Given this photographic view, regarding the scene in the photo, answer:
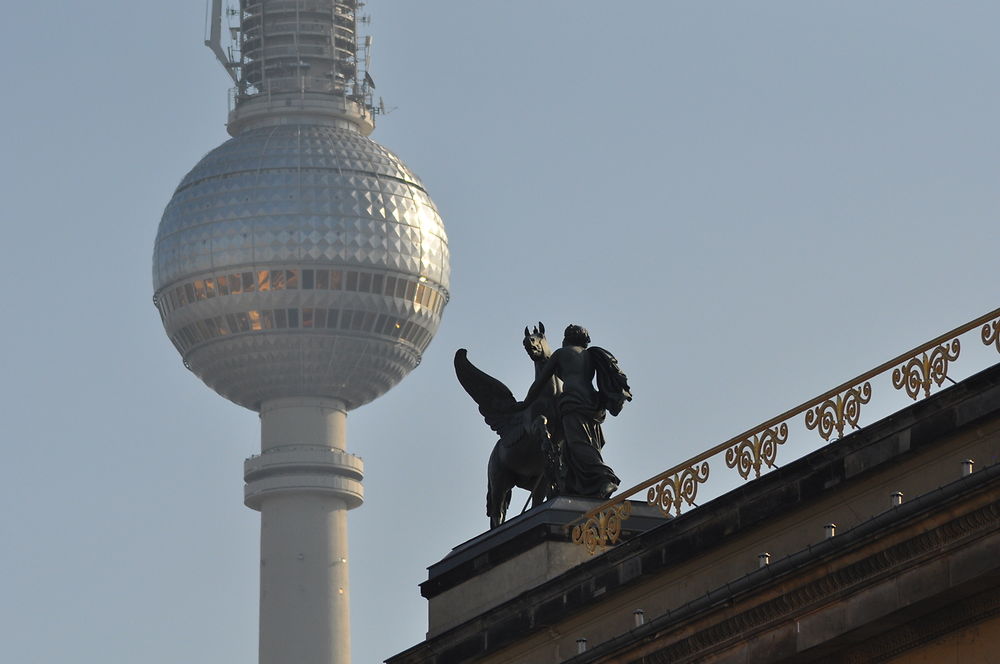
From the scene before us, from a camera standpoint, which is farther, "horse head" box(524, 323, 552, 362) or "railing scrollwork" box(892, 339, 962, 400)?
"horse head" box(524, 323, 552, 362)

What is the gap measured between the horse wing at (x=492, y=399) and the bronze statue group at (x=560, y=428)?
0.15 ft

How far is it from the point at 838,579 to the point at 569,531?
1023 centimetres

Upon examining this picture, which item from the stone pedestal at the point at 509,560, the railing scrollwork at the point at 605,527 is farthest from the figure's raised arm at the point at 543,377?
the railing scrollwork at the point at 605,527

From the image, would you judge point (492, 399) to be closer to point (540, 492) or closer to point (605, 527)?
point (540, 492)

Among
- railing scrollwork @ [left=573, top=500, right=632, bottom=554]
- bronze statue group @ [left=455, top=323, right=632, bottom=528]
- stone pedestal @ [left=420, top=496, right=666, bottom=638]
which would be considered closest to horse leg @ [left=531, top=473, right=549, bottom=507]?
bronze statue group @ [left=455, top=323, right=632, bottom=528]

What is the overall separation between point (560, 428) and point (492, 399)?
2.90 m

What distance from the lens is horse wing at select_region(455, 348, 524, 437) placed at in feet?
159

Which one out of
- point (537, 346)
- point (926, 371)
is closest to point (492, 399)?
point (537, 346)

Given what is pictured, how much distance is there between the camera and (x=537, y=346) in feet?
158

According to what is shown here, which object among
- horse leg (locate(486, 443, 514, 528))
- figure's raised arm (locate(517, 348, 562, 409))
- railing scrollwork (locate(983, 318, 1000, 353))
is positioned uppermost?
figure's raised arm (locate(517, 348, 562, 409))

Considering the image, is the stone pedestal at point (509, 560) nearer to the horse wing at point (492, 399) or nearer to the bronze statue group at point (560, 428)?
the bronze statue group at point (560, 428)

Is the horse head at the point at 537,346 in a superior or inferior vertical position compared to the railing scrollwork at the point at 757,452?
superior

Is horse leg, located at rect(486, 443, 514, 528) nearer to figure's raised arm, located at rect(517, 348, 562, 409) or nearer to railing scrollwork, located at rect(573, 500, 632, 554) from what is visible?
figure's raised arm, located at rect(517, 348, 562, 409)

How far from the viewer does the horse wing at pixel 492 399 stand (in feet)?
159
